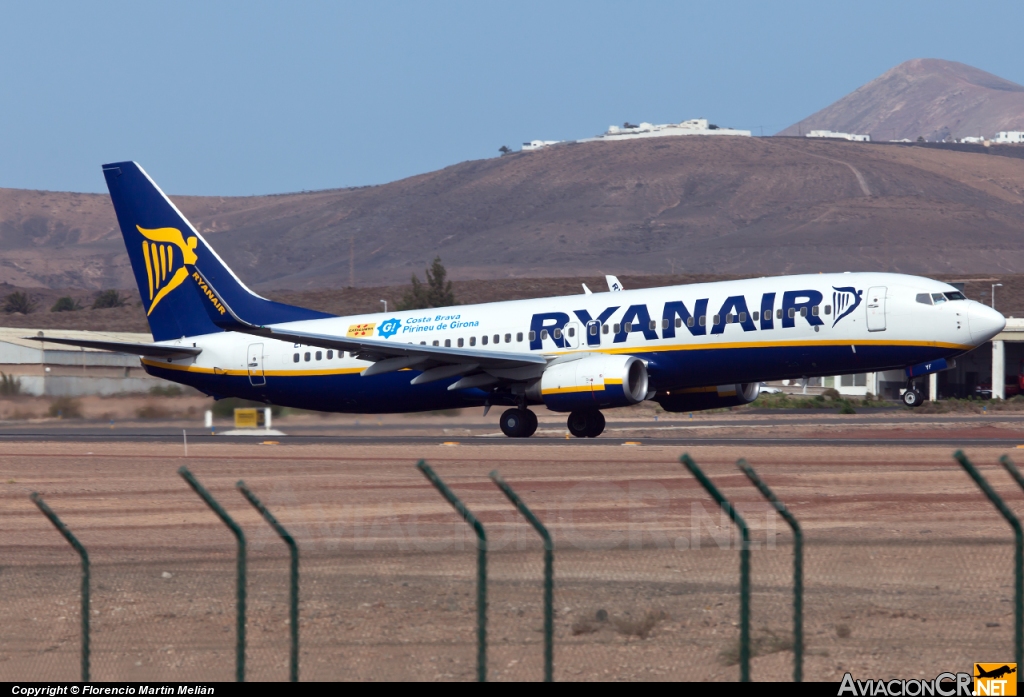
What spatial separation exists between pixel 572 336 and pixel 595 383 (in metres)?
2.50

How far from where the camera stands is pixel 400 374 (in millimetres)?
36719

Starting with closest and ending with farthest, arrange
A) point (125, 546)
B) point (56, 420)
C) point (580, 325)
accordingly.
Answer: point (125, 546) < point (580, 325) < point (56, 420)

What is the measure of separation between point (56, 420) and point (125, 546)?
29694mm

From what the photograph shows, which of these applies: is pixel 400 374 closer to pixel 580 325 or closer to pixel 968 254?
pixel 580 325

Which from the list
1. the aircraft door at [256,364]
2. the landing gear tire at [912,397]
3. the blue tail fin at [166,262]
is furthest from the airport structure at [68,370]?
the landing gear tire at [912,397]

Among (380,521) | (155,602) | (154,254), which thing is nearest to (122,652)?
(155,602)

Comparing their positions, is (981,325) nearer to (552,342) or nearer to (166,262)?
(552,342)

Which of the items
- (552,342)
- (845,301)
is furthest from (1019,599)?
(552,342)

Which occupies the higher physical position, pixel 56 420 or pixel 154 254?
pixel 154 254

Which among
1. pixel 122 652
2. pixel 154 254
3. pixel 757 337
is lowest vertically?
pixel 122 652

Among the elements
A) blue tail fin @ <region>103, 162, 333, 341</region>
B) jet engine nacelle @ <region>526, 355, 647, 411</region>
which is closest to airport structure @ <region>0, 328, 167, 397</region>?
blue tail fin @ <region>103, 162, 333, 341</region>

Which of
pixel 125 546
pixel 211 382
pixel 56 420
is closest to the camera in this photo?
pixel 125 546

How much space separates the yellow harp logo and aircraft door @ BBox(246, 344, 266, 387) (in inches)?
163

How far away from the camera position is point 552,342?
35.1 m
